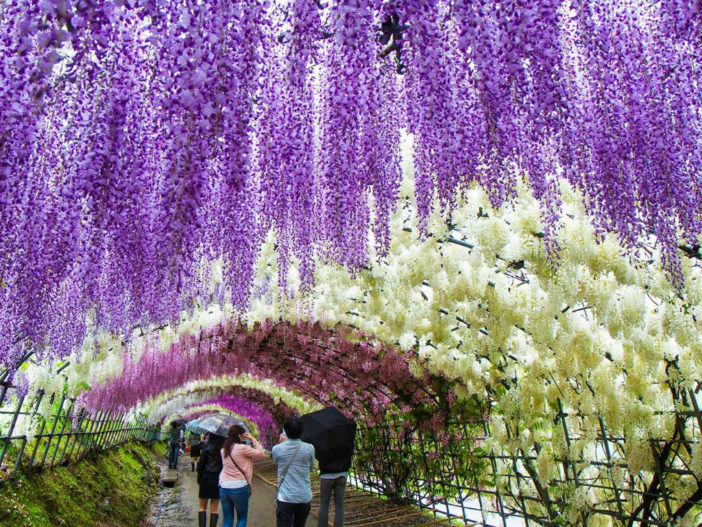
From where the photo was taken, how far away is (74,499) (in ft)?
25.6

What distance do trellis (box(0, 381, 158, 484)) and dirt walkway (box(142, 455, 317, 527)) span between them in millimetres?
1951

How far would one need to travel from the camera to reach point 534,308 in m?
5.36

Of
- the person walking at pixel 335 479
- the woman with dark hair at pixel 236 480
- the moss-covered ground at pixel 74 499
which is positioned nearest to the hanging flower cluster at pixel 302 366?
the moss-covered ground at pixel 74 499

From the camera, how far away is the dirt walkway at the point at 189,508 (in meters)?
9.38

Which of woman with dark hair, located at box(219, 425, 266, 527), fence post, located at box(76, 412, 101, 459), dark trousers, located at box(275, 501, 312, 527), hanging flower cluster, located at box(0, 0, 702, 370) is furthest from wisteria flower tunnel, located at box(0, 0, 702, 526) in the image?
fence post, located at box(76, 412, 101, 459)

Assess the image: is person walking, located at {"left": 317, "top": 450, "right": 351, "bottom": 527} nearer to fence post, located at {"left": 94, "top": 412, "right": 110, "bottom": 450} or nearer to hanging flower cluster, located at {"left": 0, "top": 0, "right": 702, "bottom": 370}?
hanging flower cluster, located at {"left": 0, "top": 0, "right": 702, "bottom": 370}

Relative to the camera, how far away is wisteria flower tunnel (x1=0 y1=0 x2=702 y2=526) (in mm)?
2139

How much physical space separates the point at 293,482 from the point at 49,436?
494 cm

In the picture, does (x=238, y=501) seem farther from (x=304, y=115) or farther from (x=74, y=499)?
(x=304, y=115)

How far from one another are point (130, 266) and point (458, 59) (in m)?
2.22

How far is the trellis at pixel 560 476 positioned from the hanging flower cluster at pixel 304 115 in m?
A: 2.11

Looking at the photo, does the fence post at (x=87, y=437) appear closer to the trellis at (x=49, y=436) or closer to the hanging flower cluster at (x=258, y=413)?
the trellis at (x=49, y=436)

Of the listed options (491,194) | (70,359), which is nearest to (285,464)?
(491,194)

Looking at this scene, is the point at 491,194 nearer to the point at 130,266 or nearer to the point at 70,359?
the point at 130,266
